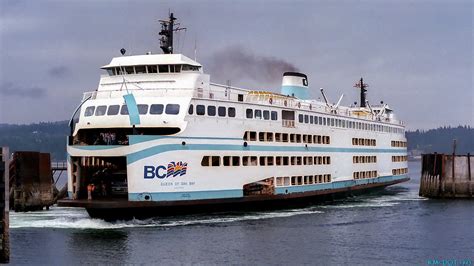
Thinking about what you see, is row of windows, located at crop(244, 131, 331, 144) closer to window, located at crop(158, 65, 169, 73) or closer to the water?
the water

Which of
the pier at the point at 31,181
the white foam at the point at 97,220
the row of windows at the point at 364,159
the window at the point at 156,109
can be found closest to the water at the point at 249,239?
the white foam at the point at 97,220

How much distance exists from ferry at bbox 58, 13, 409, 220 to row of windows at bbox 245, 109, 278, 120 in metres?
0.06

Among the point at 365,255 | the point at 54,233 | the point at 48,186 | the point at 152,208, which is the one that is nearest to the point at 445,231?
the point at 365,255

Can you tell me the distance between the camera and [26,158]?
3816cm

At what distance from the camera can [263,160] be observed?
34156 millimetres

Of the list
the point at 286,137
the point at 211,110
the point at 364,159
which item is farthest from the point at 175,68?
the point at 364,159

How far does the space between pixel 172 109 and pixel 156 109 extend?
80 cm

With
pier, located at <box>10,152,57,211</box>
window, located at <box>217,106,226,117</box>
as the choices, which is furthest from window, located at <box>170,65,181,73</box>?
pier, located at <box>10,152,57,211</box>

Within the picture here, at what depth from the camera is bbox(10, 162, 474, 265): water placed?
22.9m

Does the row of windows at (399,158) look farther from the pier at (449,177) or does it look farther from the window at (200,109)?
the window at (200,109)

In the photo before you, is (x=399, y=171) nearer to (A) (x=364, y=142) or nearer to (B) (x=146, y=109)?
(A) (x=364, y=142)

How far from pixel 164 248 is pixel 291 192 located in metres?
14.0

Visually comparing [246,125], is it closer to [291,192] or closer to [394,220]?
[291,192]

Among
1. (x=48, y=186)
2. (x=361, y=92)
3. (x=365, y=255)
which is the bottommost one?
(x=365, y=255)
